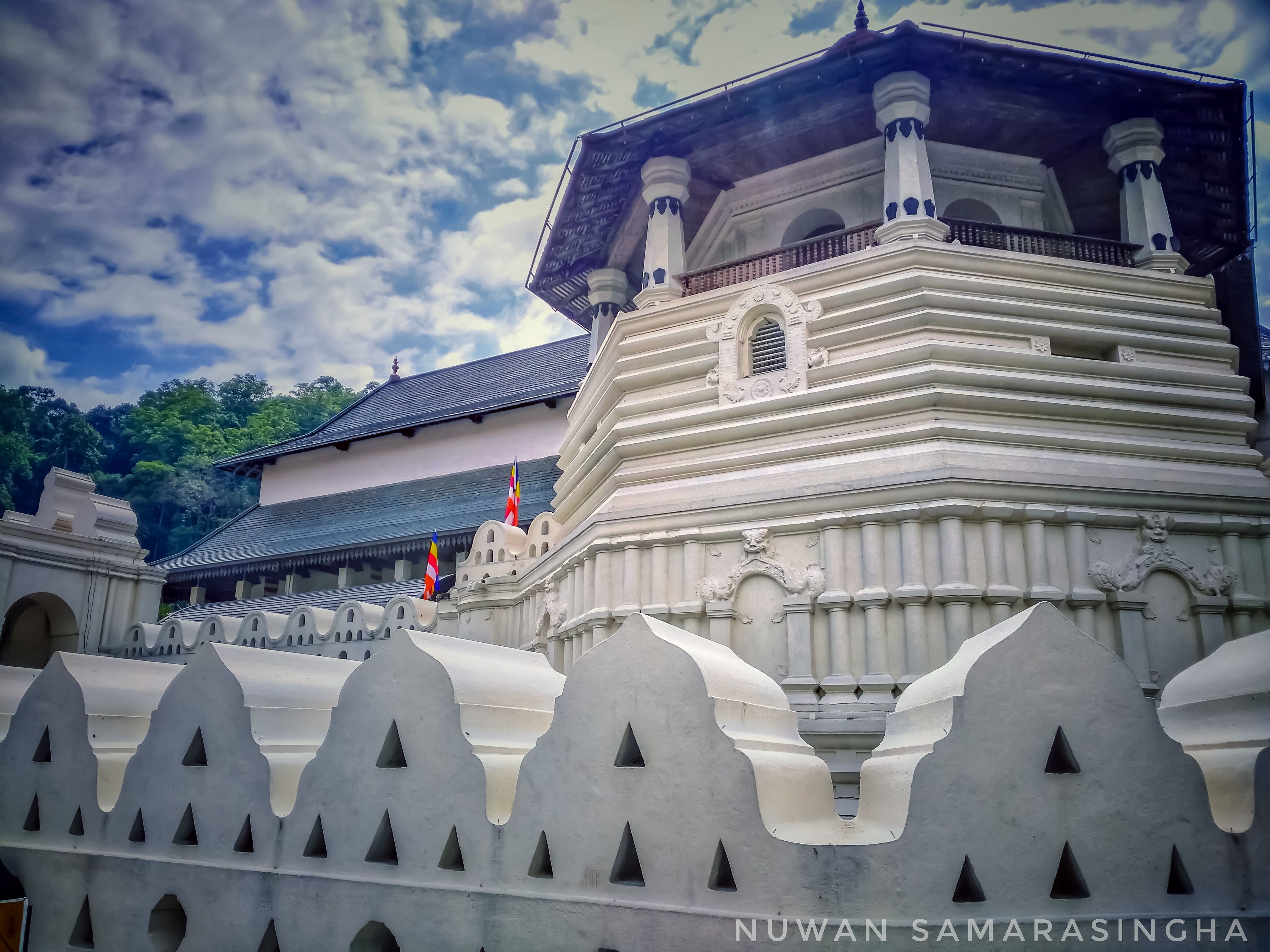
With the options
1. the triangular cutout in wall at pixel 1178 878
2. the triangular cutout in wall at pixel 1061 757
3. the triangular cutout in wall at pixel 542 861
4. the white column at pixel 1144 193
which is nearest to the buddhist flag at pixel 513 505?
the white column at pixel 1144 193

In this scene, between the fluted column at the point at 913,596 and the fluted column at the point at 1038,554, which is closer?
the fluted column at the point at 913,596

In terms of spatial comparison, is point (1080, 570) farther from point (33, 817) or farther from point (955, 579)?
point (33, 817)

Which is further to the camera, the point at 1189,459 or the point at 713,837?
the point at 1189,459

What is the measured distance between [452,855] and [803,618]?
604cm

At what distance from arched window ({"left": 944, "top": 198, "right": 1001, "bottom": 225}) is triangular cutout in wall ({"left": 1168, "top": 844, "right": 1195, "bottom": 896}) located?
39.9ft

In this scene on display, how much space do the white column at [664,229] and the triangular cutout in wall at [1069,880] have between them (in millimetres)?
11146

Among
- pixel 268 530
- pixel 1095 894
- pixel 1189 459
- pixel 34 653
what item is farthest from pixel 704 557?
pixel 268 530

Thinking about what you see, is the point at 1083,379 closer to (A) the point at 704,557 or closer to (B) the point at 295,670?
(A) the point at 704,557

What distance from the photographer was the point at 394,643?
790 centimetres

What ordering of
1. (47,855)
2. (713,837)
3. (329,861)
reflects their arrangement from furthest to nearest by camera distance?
1. (47,855)
2. (329,861)
3. (713,837)

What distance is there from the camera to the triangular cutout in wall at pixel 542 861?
6.82 metres

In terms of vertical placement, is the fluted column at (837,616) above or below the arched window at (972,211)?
below

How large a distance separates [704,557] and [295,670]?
18.3 ft

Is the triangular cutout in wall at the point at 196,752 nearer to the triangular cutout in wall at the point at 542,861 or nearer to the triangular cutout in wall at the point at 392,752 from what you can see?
the triangular cutout in wall at the point at 392,752
